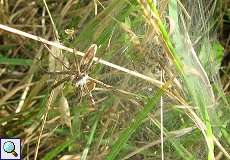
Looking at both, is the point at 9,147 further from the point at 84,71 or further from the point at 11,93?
the point at 84,71

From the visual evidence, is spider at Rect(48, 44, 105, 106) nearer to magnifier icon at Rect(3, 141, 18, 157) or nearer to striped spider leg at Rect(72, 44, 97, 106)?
striped spider leg at Rect(72, 44, 97, 106)

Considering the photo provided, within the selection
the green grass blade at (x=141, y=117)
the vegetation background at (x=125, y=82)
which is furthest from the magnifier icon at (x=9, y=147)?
the green grass blade at (x=141, y=117)

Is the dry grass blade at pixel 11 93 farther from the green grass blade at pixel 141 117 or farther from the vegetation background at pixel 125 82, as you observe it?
the green grass blade at pixel 141 117

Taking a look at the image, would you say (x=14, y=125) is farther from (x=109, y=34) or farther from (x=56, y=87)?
(x=109, y=34)

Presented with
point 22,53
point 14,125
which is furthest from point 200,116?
point 22,53

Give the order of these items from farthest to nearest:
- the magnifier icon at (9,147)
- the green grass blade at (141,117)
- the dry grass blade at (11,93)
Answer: the dry grass blade at (11,93) < the magnifier icon at (9,147) < the green grass blade at (141,117)
